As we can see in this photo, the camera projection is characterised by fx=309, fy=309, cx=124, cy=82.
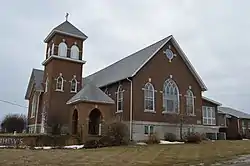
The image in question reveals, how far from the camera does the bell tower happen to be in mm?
35812

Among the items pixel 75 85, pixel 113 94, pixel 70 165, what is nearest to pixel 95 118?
pixel 113 94

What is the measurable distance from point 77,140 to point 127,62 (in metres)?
13.3

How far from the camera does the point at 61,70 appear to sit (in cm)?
3709

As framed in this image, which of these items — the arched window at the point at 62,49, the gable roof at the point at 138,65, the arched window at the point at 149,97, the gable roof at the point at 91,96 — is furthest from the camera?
the arched window at the point at 62,49

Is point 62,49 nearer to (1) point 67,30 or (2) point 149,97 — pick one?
(1) point 67,30

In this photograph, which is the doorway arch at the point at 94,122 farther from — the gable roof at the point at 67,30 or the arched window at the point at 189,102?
the gable roof at the point at 67,30

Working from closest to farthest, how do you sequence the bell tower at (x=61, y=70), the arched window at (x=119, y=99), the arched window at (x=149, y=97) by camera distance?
the arched window at (x=149, y=97)
the arched window at (x=119, y=99)
the bell tower at (x=61, y=70)

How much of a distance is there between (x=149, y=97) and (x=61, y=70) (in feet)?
37.4

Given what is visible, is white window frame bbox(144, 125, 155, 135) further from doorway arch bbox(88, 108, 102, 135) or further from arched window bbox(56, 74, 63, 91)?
arched window bbox(56, 74, 63, 91)

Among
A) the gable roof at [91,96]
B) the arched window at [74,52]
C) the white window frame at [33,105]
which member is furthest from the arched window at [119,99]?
the white window frame at [33,105]

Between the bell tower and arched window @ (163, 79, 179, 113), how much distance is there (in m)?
10.8

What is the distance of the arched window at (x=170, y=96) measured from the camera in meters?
34.5

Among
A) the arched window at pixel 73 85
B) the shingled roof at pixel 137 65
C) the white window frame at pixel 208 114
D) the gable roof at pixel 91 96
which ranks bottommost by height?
the white window frame at pixel 208 114

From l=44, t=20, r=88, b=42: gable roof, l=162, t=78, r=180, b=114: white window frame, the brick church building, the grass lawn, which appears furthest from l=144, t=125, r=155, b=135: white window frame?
l=44, t=20, r=88, b=42: gable roof
